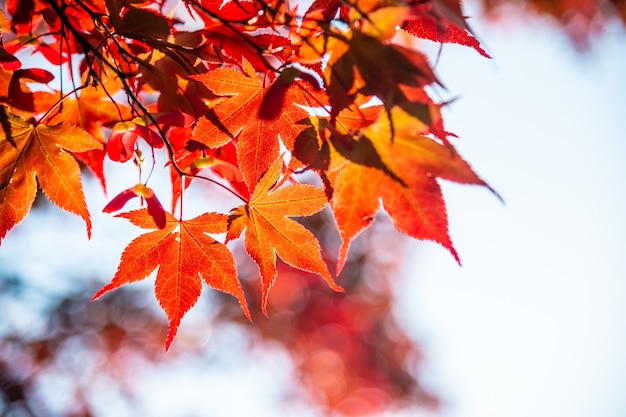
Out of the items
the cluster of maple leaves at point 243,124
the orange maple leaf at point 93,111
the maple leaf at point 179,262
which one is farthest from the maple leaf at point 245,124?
the orange maple leaf at point 93,111

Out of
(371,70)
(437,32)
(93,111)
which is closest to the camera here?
(371,70)

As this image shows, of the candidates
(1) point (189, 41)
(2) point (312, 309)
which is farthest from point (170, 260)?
(2) point (312, 309)

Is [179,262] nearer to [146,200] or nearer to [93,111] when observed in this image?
[146,200]

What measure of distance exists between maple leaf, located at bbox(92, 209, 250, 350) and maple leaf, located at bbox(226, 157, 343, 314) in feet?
0.13

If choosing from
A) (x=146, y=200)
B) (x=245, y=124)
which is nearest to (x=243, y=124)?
(x=245, y=124)

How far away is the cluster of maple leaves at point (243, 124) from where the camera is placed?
0.64 meters

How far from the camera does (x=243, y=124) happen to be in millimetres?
832

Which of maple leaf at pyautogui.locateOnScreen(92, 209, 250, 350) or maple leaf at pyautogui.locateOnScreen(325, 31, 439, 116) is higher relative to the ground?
maple leaf at pyautogui.locateOnScreen(325, 31, 439, 116)

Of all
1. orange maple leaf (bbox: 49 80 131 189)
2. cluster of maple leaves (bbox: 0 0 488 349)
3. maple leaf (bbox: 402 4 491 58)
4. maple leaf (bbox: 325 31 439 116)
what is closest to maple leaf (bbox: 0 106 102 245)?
cluster of maple leaves (bbox: 0 0 488 349)

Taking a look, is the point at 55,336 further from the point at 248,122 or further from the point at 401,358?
the point at 248,122

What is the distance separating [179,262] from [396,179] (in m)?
0.47

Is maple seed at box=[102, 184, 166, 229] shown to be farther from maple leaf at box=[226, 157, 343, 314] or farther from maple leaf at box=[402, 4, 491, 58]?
maple leaf at box=[402, 4, 491, 58]

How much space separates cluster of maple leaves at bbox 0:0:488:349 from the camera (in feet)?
2.08

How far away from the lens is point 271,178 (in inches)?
34.9
